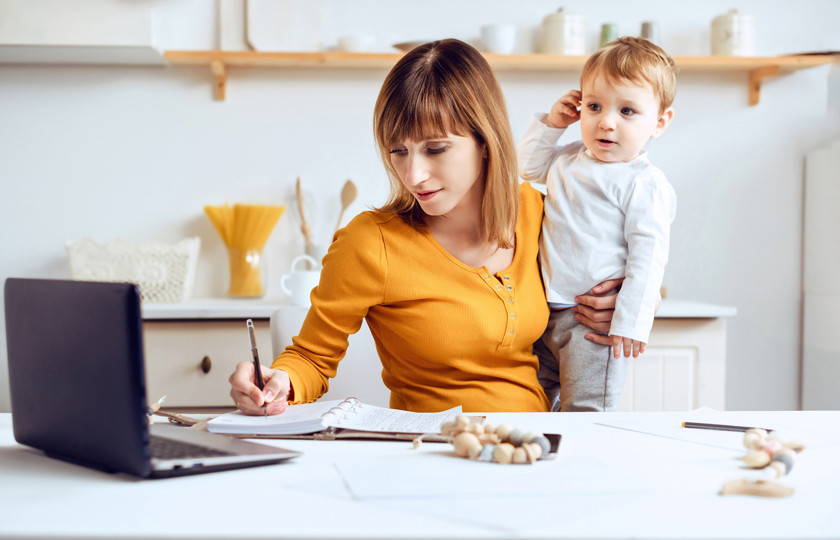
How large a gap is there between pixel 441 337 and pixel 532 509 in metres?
0.65

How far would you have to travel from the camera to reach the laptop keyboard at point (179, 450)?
2.71ft

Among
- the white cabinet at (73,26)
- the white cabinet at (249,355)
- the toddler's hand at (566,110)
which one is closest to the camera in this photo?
the toddler's hand at (566,110)

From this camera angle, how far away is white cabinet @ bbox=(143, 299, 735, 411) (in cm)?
225

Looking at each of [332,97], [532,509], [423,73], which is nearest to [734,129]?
[332,97]

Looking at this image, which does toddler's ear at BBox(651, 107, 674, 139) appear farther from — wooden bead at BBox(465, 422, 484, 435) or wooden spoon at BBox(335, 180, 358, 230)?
wooden spoon at BBox(335, 180, 358, 230)

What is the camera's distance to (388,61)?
8.54 ft

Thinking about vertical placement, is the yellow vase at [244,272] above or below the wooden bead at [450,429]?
above

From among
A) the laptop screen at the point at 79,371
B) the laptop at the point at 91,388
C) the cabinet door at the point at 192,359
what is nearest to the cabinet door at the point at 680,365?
the cabinet door at the point at 192,359

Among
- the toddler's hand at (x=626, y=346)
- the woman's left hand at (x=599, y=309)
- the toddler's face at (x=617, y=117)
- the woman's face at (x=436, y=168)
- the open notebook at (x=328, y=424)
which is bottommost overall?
the open notebook at (x=328, y=424)

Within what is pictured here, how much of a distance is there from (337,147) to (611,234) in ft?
5.08

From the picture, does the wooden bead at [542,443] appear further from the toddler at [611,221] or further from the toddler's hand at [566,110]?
the toddler's hand at [566,110]

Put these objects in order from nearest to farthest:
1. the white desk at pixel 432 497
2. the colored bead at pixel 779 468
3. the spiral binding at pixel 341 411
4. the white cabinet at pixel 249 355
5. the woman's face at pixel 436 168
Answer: the white desk at pixel 432 497
the colored bead at pixel 779 468
the spiral binding at pixel 341 411
the woman's face at pixel 436 168
the white cabinet at pixel 249 355

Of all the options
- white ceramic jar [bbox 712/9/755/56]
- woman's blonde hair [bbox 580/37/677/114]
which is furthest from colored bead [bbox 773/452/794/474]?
white ceramic jar [bbox 712/9/755/56]

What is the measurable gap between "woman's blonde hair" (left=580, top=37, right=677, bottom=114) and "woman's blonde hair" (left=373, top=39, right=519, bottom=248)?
0.67 feet
